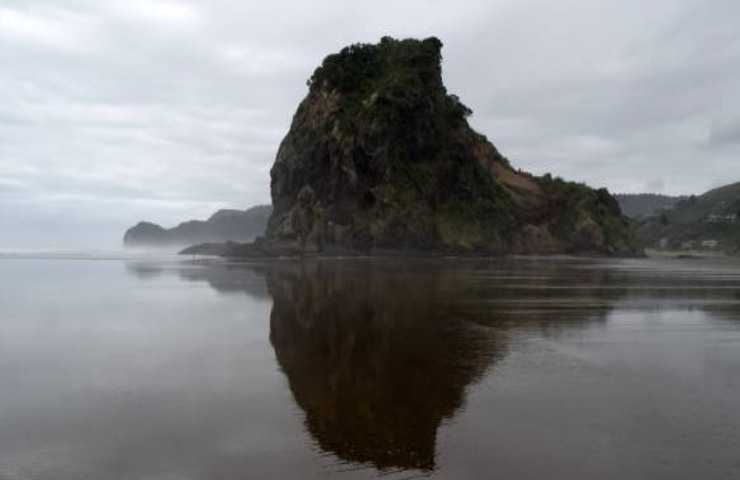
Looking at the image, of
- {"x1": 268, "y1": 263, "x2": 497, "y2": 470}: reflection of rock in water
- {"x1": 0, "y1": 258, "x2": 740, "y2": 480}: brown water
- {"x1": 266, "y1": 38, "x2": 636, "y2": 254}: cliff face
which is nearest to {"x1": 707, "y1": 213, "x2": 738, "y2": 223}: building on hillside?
{"x1": 266, "y1": 38, "x2": 636, "y2": 254}: cliff face

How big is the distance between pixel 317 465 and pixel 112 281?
3436 cm

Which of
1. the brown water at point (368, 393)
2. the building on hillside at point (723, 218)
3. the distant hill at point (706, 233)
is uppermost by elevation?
the building on hillside at point (723, 218)

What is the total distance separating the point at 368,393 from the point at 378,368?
2082 millimetres

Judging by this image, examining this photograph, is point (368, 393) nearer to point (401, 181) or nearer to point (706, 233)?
point (401, 181)

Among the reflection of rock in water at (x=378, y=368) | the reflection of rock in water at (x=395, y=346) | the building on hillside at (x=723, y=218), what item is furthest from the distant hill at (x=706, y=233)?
the reflection of rock in water at (x=378, y=368)

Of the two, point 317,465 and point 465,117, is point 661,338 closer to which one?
point 317,465

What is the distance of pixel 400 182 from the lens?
91438 millimetres

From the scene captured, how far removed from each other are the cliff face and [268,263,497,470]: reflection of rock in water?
6296 centimetres

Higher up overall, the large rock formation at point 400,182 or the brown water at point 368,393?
the large rock formation at point 400,182

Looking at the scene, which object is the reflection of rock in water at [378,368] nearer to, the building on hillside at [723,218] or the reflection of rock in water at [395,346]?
the reflection of rock in water at [395,346]

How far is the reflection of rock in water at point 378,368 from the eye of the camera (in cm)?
896

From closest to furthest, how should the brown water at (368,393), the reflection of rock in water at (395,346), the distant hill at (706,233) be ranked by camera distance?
1. the brown water at (368,393)
2. the reflection of rock in water at (395,346)
3. the distant hill at (706,233)

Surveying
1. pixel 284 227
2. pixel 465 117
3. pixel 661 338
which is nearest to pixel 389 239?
pixel 284 227

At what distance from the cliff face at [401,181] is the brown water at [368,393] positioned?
216 ft
